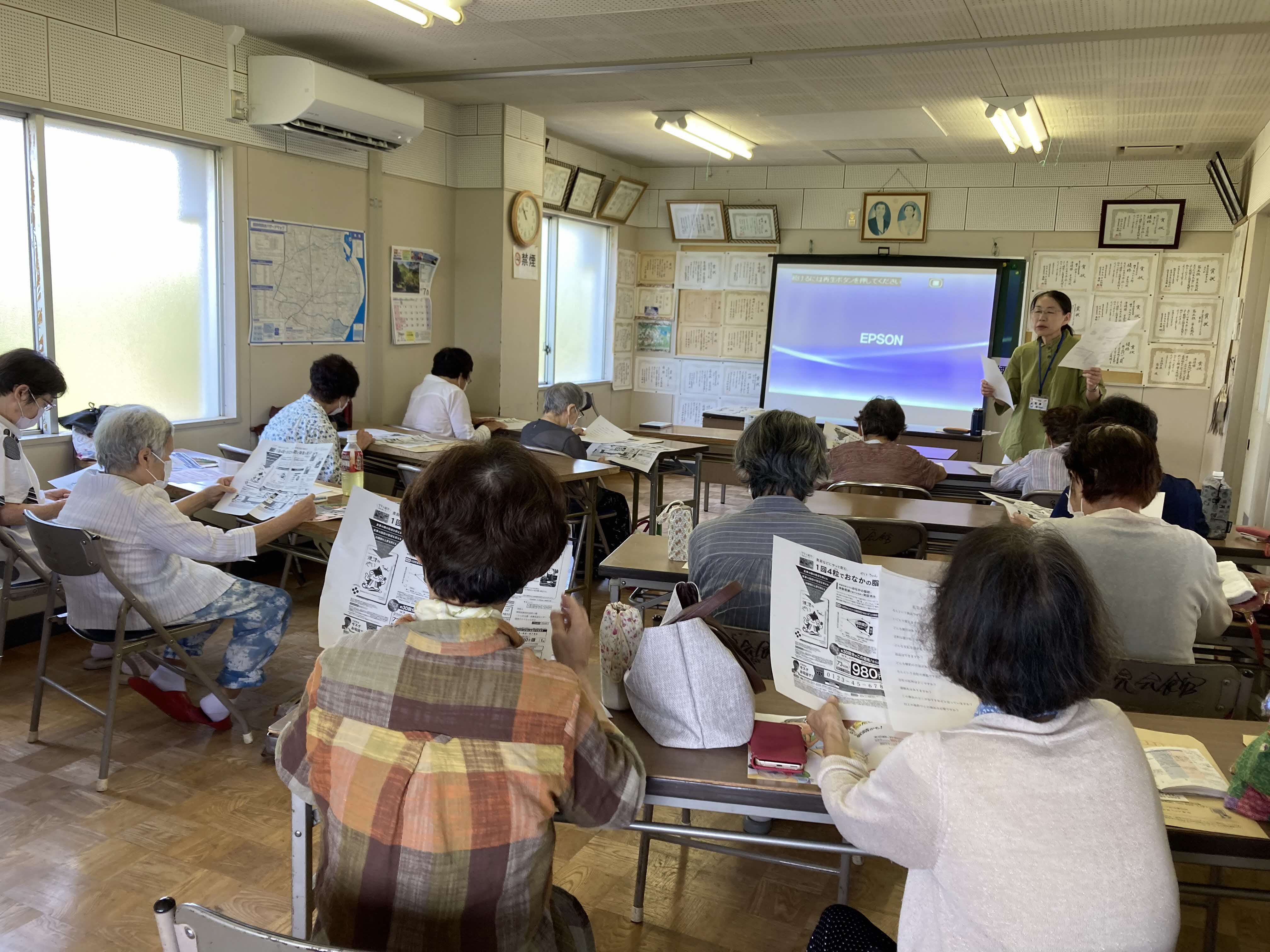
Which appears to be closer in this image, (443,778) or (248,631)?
(443,778)

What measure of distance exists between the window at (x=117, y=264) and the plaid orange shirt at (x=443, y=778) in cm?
376

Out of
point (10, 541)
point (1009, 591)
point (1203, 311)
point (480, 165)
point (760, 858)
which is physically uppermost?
point (480, 165)

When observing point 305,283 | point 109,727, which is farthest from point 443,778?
point 305,283

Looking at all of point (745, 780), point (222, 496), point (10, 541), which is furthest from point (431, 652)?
point (10, 541)

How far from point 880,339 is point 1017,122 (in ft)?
9.23

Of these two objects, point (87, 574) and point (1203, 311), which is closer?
point (87, 574)

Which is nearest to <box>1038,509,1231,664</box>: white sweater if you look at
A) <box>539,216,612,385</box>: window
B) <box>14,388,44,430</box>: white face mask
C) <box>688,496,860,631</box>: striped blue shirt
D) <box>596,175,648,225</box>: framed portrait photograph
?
<box>688,496,860,631</box>: striped blue shirt

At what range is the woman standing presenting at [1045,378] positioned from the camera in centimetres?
520

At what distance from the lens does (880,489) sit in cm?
434

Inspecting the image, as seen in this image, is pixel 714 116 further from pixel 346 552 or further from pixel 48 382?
pixel 346 552

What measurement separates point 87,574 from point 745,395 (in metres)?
6.97

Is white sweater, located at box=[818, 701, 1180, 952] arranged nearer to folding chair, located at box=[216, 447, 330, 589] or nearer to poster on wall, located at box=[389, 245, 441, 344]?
folding chair, located at box=[216, 447, 330, 589]

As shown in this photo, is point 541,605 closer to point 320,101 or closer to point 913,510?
point 913,510

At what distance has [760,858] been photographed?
1.99 meters
